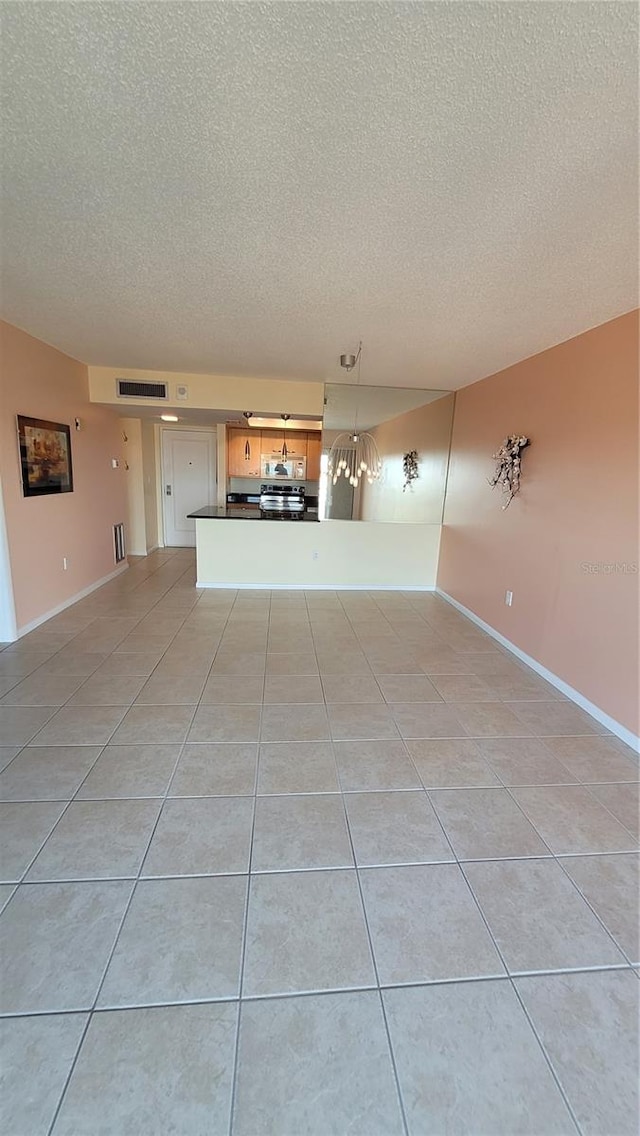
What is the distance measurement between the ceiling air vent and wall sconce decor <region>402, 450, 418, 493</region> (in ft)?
9.03

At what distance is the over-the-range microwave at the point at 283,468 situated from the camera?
6809 millimetres

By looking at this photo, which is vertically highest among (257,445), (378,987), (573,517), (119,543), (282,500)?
(257,445)

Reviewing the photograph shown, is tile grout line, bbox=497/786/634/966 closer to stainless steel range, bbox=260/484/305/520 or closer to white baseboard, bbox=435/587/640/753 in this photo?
white baseboard, bbox=435/587/640/753

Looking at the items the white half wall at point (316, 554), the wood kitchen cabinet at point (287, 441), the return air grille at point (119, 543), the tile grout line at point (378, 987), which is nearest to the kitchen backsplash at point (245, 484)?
→ the wood kitchen cabinet at point (287, 441)

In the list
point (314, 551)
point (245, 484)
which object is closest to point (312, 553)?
point (314, 551)

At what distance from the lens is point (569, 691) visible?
2.85m

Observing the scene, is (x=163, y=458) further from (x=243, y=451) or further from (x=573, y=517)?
(x=573, y=517)

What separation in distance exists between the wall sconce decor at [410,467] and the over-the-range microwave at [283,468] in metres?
2.22

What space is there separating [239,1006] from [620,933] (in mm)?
1171

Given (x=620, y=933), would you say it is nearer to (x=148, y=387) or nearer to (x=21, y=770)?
(x=21, y=770)

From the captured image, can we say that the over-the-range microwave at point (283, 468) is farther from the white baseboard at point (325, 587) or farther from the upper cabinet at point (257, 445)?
the white baseboard at point (325, 587)

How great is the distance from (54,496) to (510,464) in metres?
3.95

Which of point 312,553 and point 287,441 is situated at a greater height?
point 287,441

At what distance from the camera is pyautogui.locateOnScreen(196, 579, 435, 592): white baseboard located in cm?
508
